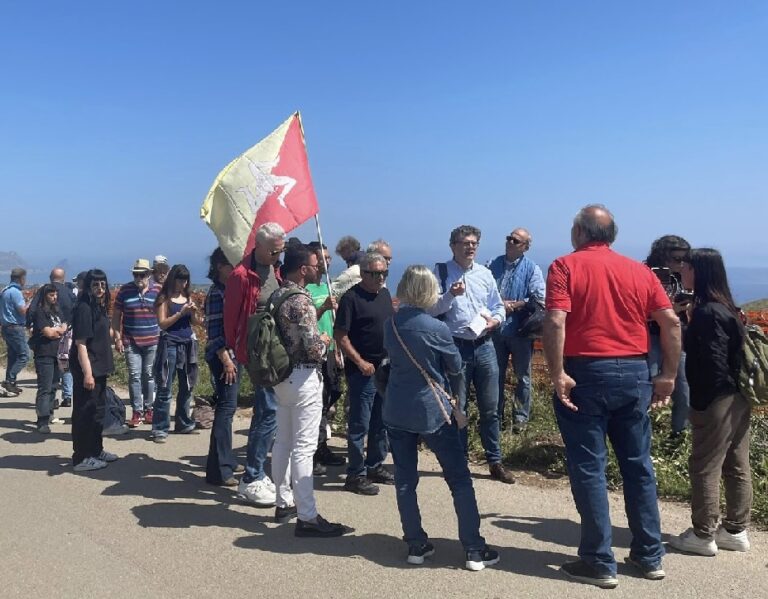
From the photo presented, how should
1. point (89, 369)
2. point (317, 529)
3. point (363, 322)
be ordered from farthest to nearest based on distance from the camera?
1. point (89, 369)
2. point (363, 322)
3. point (317, 529)

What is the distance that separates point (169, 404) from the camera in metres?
7.50

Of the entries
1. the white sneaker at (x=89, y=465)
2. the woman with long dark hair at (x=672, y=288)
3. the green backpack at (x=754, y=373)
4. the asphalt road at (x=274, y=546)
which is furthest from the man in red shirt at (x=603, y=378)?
the white sneaker at (x=89, y=465)

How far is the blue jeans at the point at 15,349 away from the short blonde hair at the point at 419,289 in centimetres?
852

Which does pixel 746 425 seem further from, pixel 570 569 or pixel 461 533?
pixel 461 533

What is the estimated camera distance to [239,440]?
24.3 ft

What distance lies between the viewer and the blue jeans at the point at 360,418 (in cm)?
561

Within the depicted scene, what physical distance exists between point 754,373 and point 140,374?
6802 mm

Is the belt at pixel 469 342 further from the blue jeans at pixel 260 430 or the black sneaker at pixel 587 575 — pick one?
the black sneaker at pixel 587 575

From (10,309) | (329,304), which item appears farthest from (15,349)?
(329,304)

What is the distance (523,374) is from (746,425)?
3013 mm

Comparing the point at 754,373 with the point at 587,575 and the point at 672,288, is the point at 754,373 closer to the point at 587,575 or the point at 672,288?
the point at 587,575

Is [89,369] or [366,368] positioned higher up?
[366,368]

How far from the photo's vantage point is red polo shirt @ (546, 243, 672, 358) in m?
3.87

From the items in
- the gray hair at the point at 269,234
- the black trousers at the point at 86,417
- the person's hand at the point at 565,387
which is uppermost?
the gray hair at the point at 269,234
